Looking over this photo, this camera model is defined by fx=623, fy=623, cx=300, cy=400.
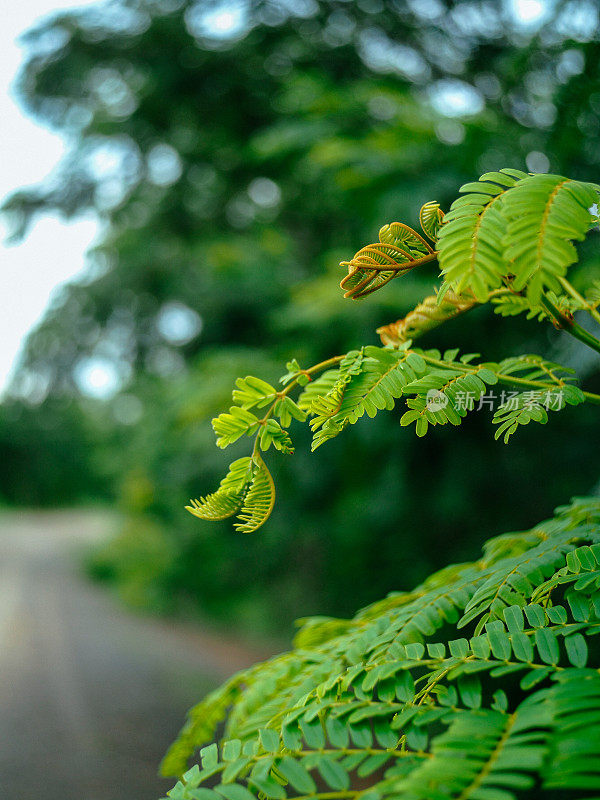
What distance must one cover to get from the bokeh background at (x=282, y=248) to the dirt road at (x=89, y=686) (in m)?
0.21

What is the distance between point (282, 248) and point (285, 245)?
7 cm

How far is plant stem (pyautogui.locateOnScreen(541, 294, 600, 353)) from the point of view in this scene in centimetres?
73

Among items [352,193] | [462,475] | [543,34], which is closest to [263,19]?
[352,193]

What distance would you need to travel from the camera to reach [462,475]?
138 inches

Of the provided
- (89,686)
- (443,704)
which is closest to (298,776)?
(443,704)

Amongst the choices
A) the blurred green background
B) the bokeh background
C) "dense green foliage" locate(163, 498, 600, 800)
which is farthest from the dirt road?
"dense green foliage" locate(163, 498, 600, 800)

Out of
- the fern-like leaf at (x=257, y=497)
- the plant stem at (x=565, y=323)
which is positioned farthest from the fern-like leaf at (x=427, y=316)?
the fern-like leaf at (x=257, y=497)

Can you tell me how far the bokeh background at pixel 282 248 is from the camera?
10.5ft

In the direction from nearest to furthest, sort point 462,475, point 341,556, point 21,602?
1. point 462,475
2. point 341,556
3. point 21,602

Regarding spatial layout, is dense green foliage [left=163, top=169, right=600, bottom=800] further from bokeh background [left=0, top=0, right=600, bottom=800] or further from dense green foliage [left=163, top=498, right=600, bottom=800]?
bokeh background [left=0, top=0, right=600, bottom=800]

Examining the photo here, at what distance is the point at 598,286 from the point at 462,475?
262 centimetres

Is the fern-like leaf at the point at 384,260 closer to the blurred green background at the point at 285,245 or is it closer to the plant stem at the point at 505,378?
the plant stem at the point at 505,378

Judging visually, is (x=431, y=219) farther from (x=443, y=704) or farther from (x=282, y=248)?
(x=282, y=248)

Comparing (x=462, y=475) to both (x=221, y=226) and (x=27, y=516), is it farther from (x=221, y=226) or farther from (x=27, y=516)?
(x=27, y=516)
